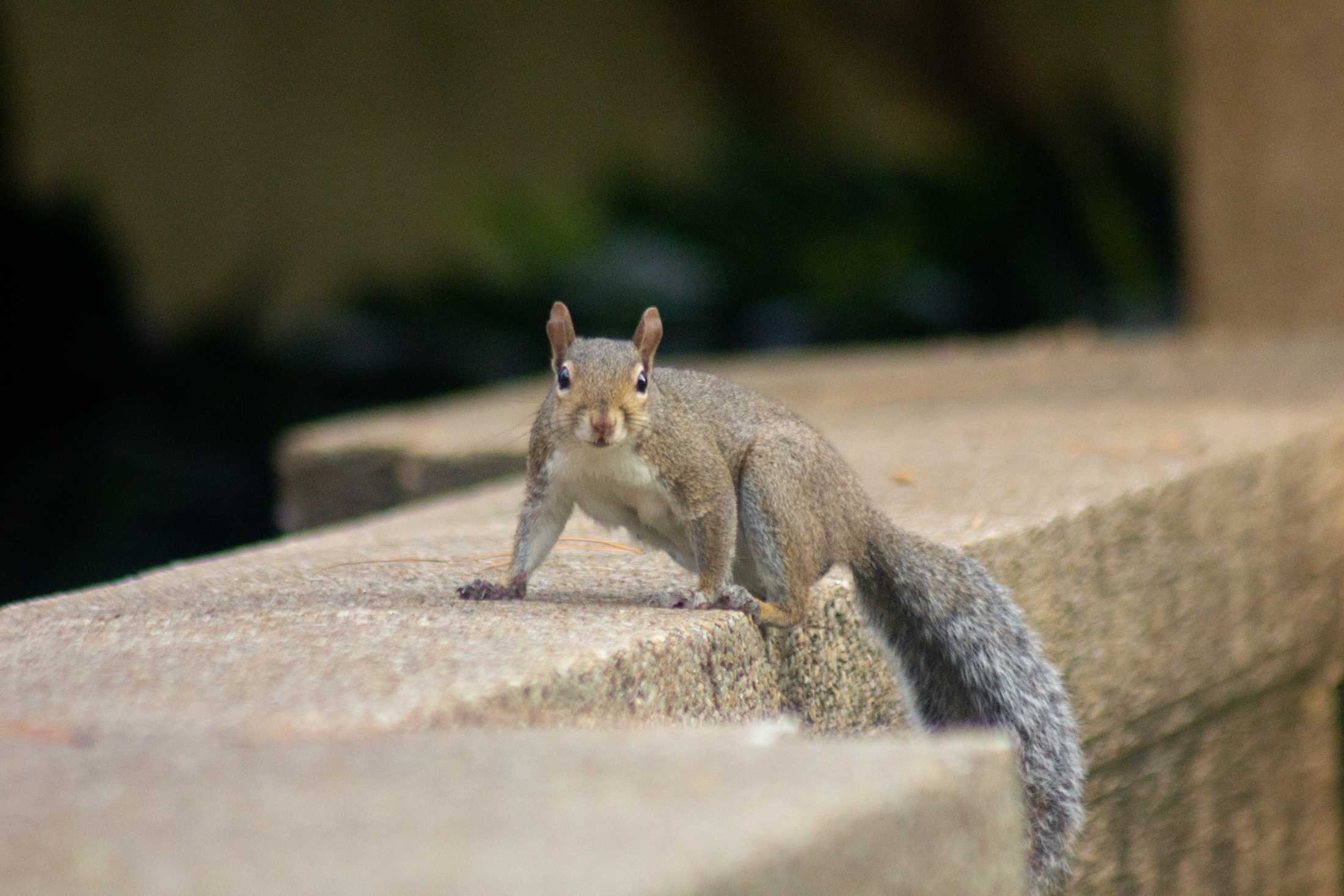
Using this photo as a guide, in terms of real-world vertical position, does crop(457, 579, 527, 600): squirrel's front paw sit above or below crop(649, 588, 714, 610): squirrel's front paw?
below

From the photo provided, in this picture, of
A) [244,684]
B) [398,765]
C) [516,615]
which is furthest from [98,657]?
[398,765]

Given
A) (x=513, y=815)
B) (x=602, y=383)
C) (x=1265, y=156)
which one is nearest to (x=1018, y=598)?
(x=602, y=383)

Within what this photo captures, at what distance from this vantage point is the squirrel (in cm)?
160

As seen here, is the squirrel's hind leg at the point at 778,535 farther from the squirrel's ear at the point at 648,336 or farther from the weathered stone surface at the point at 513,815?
the weathered stone surface at the point at 513,815

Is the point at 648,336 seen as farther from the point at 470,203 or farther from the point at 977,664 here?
the point at 470,203

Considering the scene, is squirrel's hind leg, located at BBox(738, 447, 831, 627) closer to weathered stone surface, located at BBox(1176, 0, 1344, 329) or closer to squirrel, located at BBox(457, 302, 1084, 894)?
squirrel, located at BBox(457, 302, 1084, 894)

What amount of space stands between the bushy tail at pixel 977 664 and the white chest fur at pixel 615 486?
0.70ft

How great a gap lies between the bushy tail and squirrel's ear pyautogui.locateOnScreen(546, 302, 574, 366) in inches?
14.4

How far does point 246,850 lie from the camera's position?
907 mm

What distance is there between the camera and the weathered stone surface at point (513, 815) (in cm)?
87

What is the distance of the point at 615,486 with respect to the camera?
165 centimetres

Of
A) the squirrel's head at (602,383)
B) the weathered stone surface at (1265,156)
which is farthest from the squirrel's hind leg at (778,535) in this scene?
the weathered stone surface at (1265,156)

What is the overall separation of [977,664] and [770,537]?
237 millimetres

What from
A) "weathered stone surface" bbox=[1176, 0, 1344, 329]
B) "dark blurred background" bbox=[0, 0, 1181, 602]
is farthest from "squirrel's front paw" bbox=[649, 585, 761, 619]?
"weathered stone surface" bbox=[1176, 0, 1344, 329]
